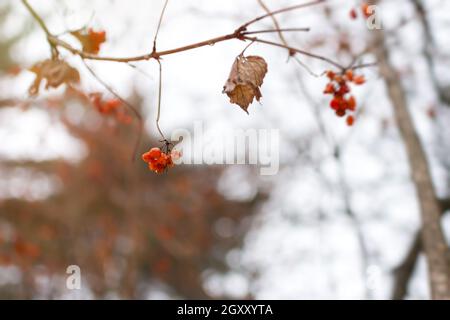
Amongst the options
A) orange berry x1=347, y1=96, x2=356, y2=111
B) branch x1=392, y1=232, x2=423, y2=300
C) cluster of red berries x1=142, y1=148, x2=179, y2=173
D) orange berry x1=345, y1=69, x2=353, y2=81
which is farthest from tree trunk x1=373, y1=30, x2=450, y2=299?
cluster of red berries x1=142, y1=148, x2=179, y2=173

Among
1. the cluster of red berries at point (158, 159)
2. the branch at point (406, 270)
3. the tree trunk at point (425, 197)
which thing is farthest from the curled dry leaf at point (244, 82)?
the branch at point (406, 270)

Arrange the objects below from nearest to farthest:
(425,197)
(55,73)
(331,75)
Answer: (55,73)
(331,75)
(425,197)

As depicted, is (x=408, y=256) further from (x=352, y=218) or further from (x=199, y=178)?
(x=199, y=178)

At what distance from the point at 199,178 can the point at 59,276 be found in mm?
4526

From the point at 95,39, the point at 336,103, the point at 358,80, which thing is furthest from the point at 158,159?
the point at 358,80

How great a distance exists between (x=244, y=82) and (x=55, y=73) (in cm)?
89

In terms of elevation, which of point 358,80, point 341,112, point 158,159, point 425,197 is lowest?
point 425,197

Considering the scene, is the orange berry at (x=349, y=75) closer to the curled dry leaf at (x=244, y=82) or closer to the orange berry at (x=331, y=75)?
the orange berry at (x=331, y=75)

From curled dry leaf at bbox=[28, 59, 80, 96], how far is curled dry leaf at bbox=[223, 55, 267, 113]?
29.8 inches

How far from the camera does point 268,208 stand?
1291 centimetres

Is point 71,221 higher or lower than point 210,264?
higher

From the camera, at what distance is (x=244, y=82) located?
5.68ft

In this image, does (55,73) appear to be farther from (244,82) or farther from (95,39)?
(244,82)

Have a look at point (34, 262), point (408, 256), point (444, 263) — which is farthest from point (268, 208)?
point (444, 263)
